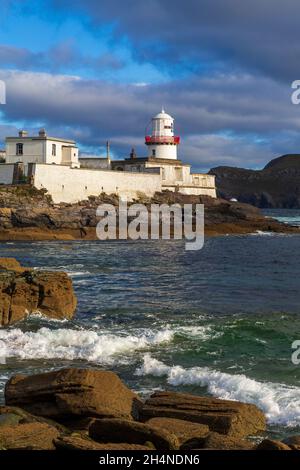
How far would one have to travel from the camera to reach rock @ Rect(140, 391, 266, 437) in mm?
9977

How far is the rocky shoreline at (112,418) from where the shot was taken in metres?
8.58

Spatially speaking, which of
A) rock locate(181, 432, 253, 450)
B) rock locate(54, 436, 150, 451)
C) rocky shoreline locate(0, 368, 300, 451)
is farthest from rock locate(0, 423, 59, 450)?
rock locate(181, 432, 253, 450)

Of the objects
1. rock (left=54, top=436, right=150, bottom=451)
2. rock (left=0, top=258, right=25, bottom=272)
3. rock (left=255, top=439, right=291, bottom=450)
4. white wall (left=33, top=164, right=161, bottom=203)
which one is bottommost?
rock (left=54, top=436, right=150, bottom=451)

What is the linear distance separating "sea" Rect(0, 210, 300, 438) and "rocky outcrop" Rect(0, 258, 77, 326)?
1.26 ft

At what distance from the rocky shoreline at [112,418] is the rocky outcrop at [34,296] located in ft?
26.1

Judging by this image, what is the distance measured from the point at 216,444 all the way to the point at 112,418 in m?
2.09

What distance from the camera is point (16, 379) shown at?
37.3ft

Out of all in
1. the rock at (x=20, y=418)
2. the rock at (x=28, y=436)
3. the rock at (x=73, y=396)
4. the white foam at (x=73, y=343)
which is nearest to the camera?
the rock at (x=28, y=436)

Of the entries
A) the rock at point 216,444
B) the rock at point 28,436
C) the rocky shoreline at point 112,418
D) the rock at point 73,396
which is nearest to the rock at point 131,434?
the rocky shoreline at point 112,418

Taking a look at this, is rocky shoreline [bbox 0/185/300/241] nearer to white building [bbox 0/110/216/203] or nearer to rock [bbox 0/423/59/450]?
white building [bbox 0/110/216/203]

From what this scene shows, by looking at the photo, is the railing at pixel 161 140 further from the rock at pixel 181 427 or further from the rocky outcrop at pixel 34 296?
the rock at pixel 181 427

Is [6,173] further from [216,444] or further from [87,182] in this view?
[216,444]
